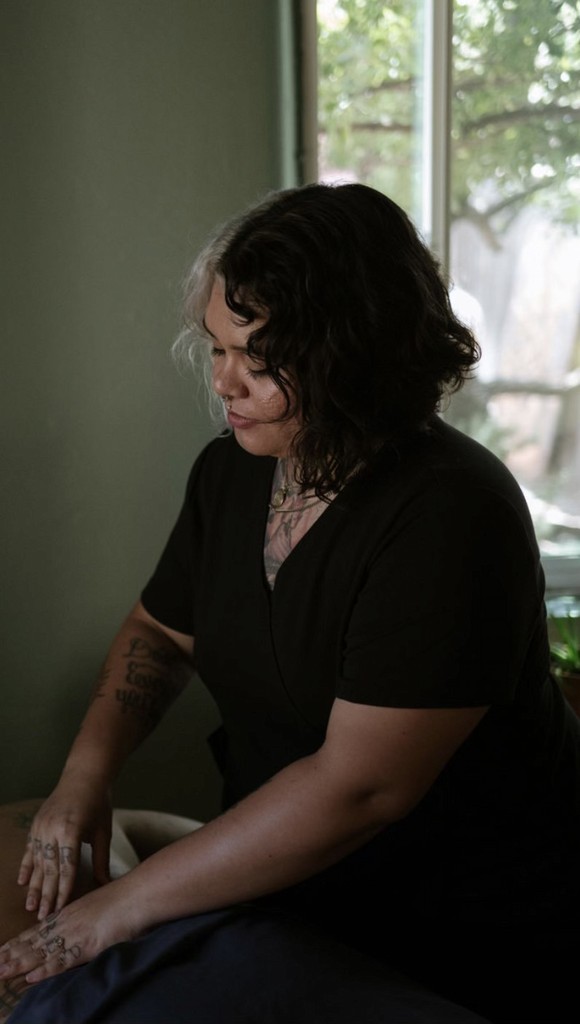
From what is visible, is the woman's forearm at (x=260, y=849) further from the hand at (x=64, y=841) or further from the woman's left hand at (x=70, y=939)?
the hand at (x=64, y=841)

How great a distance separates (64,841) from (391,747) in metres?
0.47

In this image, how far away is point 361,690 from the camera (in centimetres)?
118

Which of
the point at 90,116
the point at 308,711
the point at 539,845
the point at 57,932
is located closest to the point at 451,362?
the point at 308,711

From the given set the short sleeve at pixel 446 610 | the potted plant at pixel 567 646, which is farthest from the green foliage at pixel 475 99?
the short sleeve at pixel 446 610

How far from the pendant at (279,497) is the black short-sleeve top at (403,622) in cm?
→ 1

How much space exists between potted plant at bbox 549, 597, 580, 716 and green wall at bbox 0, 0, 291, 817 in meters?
0.89

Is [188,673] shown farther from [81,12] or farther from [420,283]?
[81,12]

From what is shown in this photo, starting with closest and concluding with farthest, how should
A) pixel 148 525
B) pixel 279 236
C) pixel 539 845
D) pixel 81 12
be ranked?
pixel 279 236, pixel 539 845, pixel 81 12, pixel 148 525

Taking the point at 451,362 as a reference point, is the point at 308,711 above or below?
below

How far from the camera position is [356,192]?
1227mm

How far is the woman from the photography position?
117 centimetres

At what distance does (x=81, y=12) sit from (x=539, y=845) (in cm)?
145

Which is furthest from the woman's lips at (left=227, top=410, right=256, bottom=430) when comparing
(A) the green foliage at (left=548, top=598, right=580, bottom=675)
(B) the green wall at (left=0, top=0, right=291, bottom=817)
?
(A) the green foliage at (left=548, top=598, right=580, bottom=675)

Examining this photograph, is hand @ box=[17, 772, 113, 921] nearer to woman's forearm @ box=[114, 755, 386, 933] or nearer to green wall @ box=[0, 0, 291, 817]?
woman's forearm @ box=[114, 755, 386, 933]
